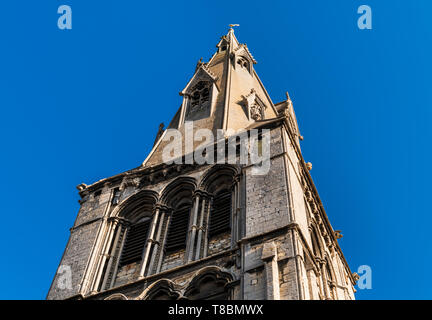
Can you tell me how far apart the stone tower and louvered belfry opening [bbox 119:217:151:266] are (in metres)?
0.04

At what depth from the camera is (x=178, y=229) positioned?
70.4 ft

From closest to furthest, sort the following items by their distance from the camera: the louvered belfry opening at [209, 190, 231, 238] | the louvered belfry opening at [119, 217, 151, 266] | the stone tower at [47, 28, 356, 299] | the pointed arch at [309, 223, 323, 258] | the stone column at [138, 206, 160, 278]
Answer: the stone tower at [47, 28, 356, 299]
the stone column at [138, 206, 160, 278]
the louvered belfry opening at [209, 190, 231, 238]
the louvered belfry opening at [119, 217, 151, 266]
the pointed arch at [309, 223, 323, 258]

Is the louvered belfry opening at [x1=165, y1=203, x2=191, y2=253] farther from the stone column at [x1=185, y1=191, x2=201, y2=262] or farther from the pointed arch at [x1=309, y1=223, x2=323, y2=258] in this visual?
the pointed arch at [x1=309, y1=223, x2=323, y2=258]

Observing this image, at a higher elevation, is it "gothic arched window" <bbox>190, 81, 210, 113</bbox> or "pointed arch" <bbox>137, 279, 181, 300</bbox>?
"gothic arched window" <bbox>190, 81, 210, 113</bbox>

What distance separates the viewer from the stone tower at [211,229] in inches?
700

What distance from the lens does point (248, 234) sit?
18672 millimetres

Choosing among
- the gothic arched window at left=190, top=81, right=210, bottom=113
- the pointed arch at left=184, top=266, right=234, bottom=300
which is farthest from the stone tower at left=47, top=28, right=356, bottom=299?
the gothic arched window at left=190, top=81, right=210, bottom=113

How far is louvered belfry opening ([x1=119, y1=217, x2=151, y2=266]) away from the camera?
69.2ft

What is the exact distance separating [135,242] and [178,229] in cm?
144

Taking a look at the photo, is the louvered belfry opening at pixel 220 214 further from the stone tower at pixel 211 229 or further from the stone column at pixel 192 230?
the stone column at pixel 192 230

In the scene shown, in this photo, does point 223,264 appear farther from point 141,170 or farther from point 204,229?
point 141,170

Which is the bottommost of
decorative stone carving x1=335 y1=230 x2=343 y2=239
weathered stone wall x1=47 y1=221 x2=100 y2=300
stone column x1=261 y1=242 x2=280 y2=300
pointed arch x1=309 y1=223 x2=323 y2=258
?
stone column x1=261 y1=242 x2=280 y2=300
